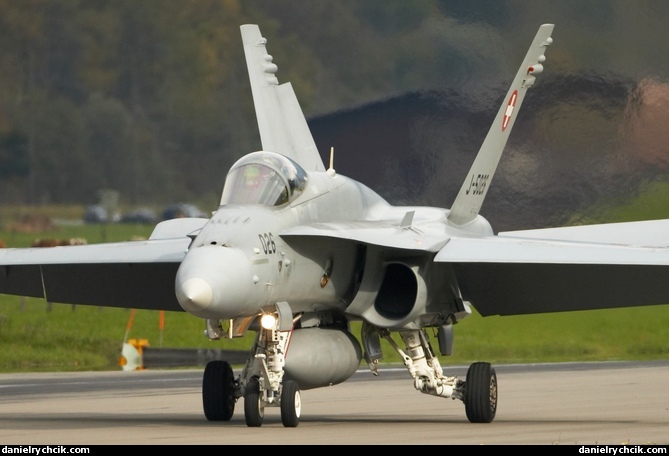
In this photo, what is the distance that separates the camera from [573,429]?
39.8ft

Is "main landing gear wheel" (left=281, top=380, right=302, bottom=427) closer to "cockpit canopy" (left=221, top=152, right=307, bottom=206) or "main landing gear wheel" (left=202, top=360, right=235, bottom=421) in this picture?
"main landing gear wheel" (left=202, top=360, right=235, bottom=421)

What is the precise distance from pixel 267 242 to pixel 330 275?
143cm

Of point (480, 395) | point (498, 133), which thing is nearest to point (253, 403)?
point (480, 395)

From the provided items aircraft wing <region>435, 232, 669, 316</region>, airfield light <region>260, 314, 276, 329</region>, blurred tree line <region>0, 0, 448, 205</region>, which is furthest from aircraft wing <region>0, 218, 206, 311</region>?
blurred tree line <region>0, 0, 448, 205</region>

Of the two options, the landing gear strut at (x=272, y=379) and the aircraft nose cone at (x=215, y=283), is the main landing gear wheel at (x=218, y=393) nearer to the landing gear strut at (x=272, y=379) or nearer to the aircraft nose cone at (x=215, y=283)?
the landing gear strut at (x=272, y=379)

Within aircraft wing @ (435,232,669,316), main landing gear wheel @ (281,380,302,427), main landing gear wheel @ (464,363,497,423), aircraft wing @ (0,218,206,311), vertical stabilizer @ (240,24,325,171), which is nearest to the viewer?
main landing gear wheel @ (281,380,302,427)

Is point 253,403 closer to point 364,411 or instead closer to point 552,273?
point 552,273

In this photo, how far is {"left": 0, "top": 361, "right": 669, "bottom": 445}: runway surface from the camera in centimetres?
1104

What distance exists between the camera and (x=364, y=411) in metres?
15.3

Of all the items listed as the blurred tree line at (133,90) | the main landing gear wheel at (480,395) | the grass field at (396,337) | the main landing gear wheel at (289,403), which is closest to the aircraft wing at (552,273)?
the main landing gear wheel at (480,395)

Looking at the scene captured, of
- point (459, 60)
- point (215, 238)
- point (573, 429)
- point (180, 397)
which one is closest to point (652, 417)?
point (573, 429)

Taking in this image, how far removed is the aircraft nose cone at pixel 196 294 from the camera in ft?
34.6

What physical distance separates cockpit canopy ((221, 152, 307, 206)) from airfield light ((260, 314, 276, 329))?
0.97 m

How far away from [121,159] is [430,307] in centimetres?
1390
